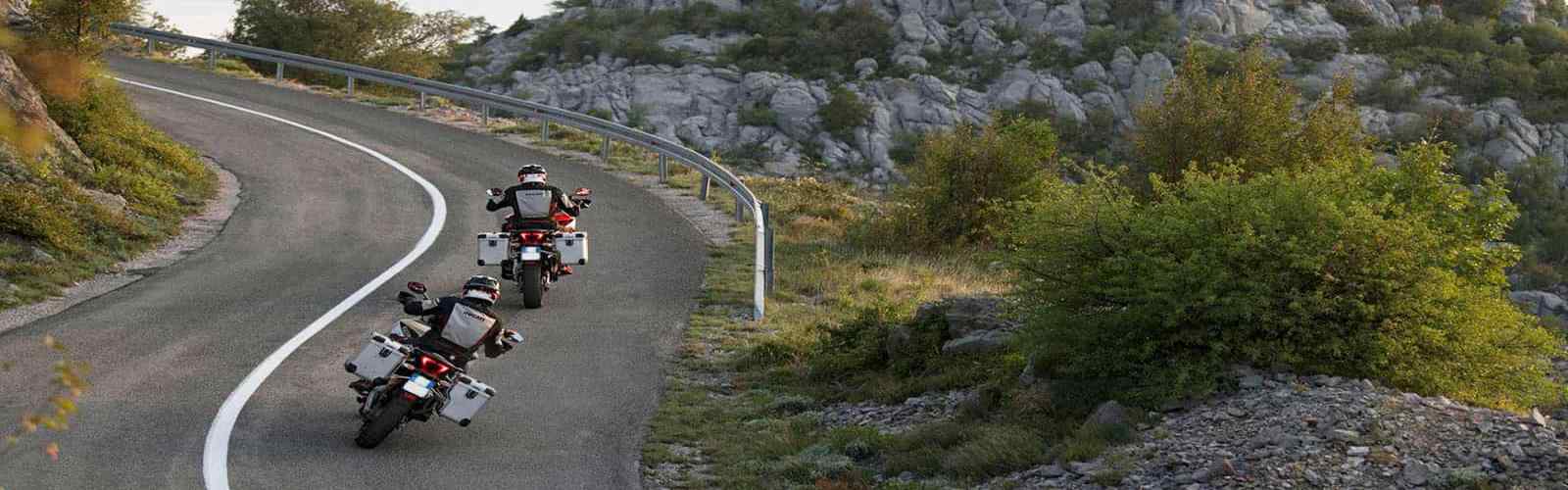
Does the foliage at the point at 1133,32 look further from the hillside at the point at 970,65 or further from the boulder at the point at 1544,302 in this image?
the boulder at the point at 1544,302

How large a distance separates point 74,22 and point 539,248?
449 inches

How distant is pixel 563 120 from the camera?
28.8m

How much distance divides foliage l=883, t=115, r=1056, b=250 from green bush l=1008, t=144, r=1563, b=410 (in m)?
11.9

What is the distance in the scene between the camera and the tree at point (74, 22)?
21.9 meters

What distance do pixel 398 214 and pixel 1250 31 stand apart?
2065 inches

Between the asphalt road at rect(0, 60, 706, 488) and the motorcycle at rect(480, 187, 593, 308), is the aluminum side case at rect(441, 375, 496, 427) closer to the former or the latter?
the asphalt road at rect(0, 60, 706, 488)

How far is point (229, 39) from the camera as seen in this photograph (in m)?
41.1

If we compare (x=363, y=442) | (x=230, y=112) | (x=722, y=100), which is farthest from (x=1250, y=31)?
(x=363, y=442)

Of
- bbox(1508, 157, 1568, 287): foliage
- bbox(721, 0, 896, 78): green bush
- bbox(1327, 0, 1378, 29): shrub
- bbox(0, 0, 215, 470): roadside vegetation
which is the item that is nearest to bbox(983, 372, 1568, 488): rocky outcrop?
bbox(0, 0, 215, 470): roadside vegetation

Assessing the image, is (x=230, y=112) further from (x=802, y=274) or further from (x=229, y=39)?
(x=802, y=274)

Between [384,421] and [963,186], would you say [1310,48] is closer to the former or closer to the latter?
[963,186]

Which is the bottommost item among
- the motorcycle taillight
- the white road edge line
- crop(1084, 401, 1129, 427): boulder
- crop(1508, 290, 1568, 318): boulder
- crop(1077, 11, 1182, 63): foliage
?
crop(1508, 290, 1568, 318): boulder

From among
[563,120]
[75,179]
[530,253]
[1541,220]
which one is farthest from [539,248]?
[1541,220]

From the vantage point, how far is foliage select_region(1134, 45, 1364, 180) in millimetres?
18812
